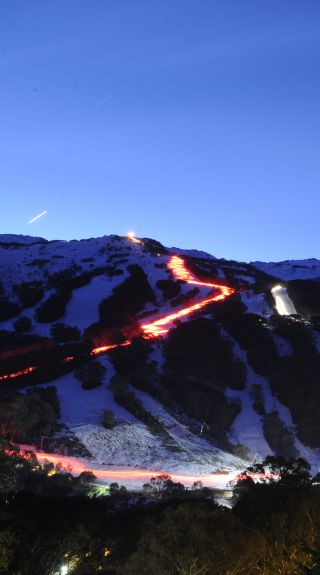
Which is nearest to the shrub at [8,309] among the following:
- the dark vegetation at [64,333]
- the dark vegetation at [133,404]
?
the dark vegetation at [64,333]

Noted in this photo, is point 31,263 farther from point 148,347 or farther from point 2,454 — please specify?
point 2,454

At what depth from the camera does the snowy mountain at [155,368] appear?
59.3 meters

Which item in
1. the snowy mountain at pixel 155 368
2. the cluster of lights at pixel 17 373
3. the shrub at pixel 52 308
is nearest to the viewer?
the snowy mountain at pixel 155 368

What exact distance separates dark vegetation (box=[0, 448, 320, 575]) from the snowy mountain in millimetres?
22333

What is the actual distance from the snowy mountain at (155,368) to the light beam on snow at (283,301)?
21.2 inches

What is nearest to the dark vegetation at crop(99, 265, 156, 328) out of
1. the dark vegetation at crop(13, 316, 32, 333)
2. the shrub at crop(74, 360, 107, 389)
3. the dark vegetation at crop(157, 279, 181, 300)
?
the dark vegetation at crop(157, 279, 181, 300)

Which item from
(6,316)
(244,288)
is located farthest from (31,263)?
(244,288)

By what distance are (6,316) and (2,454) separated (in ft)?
275

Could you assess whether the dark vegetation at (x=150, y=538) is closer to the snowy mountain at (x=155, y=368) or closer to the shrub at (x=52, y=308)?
the snowy mountain at (x=155, y=368)

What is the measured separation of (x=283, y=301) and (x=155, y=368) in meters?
60.9

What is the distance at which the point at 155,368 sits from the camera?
84.0 metres

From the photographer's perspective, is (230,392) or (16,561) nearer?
(16,561)

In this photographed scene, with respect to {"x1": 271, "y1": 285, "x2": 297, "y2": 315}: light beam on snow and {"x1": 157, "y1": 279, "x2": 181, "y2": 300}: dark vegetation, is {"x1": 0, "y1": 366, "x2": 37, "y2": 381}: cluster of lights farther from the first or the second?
{"x1": 271, "y1": 285, "x2": 297, "y2": 315}: light beam on snow

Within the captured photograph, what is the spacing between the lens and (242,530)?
26.6 m
